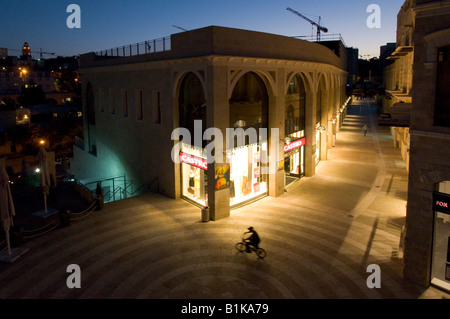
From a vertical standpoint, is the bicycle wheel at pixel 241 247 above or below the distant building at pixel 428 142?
below

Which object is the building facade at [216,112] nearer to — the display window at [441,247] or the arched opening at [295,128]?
the arched opening at [295,128]

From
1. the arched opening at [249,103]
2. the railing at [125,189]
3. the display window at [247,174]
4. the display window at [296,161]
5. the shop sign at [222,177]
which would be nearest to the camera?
the shop sign at [222,177]

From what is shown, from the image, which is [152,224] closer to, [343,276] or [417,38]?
[343,276]

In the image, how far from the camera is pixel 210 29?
15672 millimetres

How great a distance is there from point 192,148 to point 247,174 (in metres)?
3.49

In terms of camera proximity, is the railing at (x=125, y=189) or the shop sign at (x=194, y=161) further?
the railing at (x=125, y=189)

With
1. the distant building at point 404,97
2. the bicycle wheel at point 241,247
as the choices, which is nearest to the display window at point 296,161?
the distant building at point 404,97

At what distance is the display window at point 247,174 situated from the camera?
18859 mm

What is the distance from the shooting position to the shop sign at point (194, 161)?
692 inches

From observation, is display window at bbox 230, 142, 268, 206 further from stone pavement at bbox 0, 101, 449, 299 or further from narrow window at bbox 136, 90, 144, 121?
narrow window at bbox 136, 90, 144, 121

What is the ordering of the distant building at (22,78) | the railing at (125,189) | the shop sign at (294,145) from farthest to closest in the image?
the distant building at (22,78), the railing at (125,189), the shop sign at (294,145)

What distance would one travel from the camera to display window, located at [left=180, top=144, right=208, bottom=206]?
18.2m
